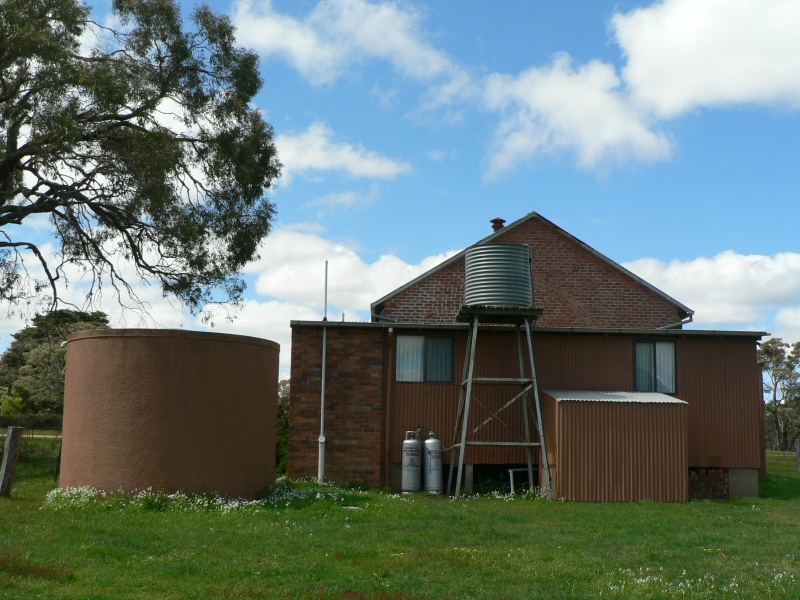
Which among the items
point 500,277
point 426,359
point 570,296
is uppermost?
point 570,296

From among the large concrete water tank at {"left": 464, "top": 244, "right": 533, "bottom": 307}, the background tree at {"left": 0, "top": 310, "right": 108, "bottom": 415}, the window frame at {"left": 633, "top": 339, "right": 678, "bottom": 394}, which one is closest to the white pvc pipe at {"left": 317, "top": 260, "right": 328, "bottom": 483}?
the large concrete water tank at {"left": 464, "top": 244, "right": 533, "bottom": 307}

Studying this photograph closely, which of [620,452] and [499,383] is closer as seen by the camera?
[620,452]

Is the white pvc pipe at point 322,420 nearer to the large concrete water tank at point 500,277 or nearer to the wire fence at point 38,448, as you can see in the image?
the large concrete water tank at point 500,277

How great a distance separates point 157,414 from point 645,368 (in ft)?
34.8

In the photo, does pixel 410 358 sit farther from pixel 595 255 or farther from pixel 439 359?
pixel 595 255

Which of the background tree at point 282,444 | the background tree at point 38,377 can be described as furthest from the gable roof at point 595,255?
the background tree at point 38,377

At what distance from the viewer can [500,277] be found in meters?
18.3

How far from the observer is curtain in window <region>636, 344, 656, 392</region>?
63.2 ft

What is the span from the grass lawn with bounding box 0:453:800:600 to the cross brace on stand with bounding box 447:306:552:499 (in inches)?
86.9

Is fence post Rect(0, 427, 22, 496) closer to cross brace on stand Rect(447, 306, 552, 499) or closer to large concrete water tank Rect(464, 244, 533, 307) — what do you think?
cross brace on stand Rect(447, 306, 552, 499)

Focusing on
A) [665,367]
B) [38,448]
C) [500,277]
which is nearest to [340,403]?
[500,277]

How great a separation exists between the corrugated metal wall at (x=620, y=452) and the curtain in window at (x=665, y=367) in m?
2.20

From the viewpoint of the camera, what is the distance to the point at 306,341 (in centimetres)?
1944

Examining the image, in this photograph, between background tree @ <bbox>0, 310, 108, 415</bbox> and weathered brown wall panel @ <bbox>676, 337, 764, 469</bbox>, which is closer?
weathered brown wall panel @ <bbox>676, 337, 764, 469</bbox>
